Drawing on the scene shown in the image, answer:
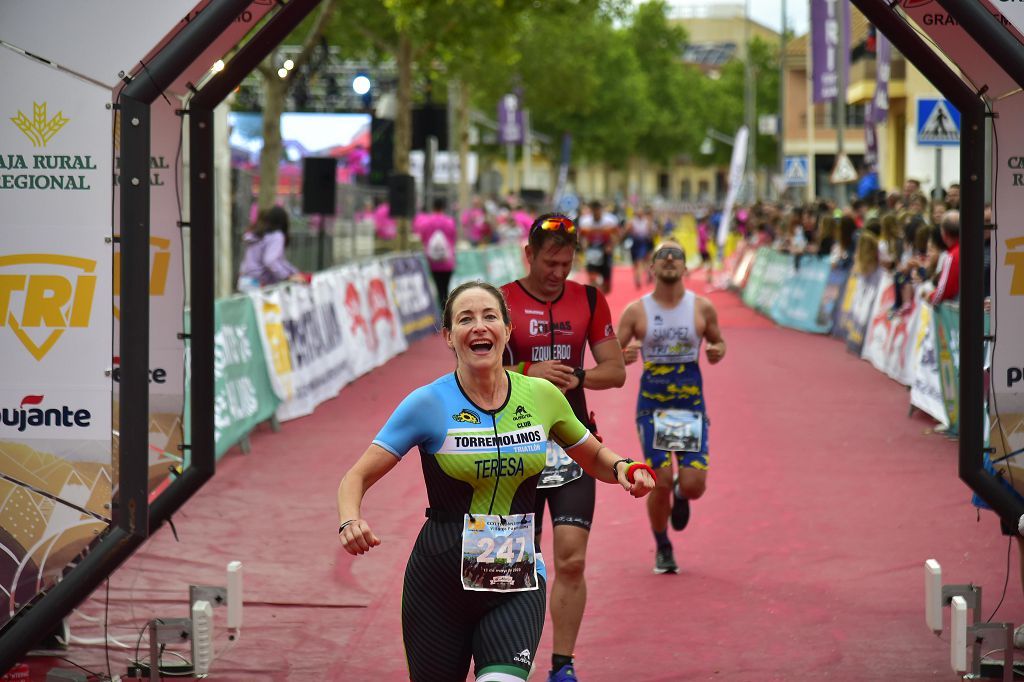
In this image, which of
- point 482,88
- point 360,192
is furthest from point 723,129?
point 360,192

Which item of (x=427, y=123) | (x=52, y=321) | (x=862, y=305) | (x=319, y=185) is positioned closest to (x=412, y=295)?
(x=319, y=185)

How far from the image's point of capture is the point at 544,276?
22.3 feet

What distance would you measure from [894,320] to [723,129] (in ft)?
372

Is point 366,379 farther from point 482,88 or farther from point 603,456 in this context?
point 482,88

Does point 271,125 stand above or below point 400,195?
above

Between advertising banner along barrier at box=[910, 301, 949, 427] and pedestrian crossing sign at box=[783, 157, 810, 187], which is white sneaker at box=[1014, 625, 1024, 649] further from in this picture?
pedestrian crossing sign at box=[783, 157, 810, 187]

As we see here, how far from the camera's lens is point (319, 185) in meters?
19.4

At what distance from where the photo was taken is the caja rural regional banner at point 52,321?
20.0ft

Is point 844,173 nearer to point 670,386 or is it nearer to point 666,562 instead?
point 670,386

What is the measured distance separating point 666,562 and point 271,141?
16885mm

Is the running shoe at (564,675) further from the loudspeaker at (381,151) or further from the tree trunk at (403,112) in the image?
the loudspeaker at (381,151)

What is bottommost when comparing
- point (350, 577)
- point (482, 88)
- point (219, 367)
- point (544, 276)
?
point (350, 577)

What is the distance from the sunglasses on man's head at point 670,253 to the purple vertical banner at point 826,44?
76.0ft

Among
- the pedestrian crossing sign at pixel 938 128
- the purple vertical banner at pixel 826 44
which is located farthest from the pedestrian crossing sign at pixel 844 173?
the pedestrian crossing sign at pixel 938 128
